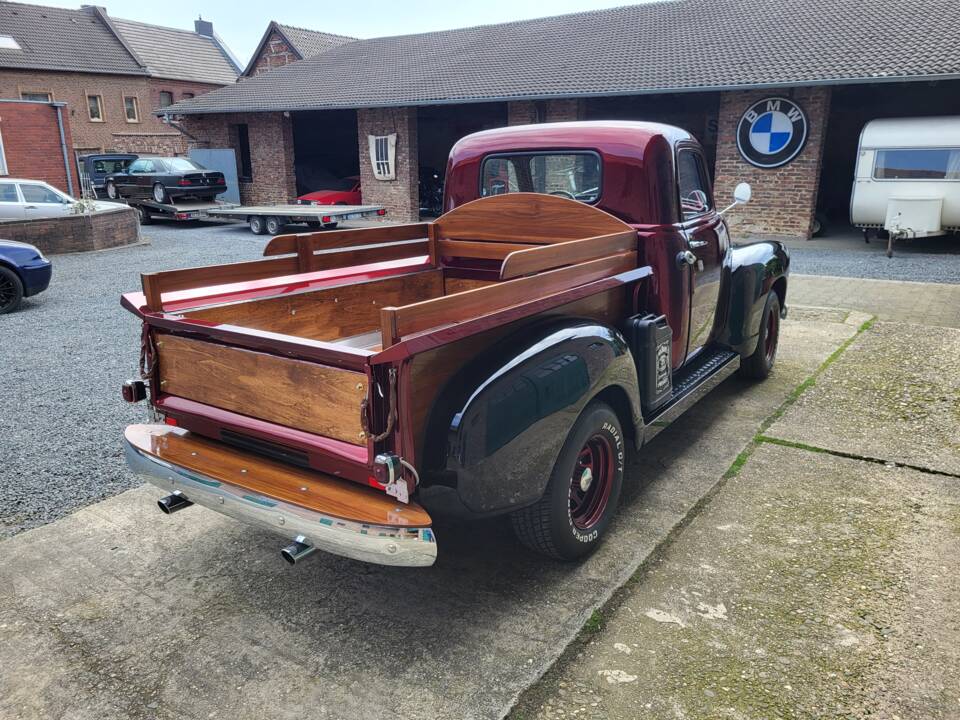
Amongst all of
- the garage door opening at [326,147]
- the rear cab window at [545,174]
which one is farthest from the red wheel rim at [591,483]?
the garage door opening at [326,147]

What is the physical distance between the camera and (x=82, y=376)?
20.3 feet

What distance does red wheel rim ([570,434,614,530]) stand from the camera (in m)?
3.25

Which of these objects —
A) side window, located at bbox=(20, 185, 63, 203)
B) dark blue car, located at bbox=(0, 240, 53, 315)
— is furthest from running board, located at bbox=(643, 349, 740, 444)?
side window, located at bbox=(20, 185, 63, 203)

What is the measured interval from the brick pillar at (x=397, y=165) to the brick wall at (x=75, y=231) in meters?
7.73

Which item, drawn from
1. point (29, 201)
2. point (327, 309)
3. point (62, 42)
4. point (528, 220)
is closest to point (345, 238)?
point (327, 309)

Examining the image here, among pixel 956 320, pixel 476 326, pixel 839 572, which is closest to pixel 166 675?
pixel 476 326

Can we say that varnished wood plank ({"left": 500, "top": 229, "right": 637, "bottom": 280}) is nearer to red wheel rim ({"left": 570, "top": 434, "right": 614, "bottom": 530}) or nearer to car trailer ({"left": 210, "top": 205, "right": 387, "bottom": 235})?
red wheel rim ({"left": 570, "top": 434, "right": 614, "bottom": 530})

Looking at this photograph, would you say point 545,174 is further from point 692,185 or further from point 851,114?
point 851,114

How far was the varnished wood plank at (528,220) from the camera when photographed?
3.94 m

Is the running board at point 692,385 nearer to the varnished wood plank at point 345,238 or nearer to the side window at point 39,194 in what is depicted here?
the varnished wood plank at point 345,238

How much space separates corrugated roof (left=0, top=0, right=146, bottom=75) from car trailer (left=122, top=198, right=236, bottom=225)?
62.5 ft

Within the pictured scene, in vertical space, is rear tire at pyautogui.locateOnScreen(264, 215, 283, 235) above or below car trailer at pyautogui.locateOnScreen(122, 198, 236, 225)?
below

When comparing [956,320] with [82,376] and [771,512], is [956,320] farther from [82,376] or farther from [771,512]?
[82,376]

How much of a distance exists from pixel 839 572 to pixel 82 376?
5.90 m
